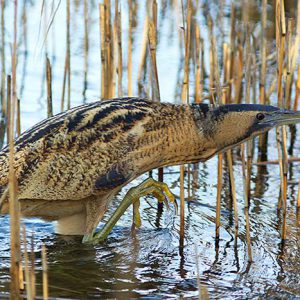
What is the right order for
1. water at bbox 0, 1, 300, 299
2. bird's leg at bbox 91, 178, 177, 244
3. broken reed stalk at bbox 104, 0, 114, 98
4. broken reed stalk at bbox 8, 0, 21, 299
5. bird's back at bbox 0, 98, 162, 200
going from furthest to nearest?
1. broken reed stalk at bbox 104, 0, 114, 98
2. bird's leg at bbox 91, 178, 177, 244
3. bird's back at bbox 0, 98, 162, 200
4. water at bbox 0, 1, 300, 299
5. broken reed stalk at bbox 8, 0, 21, 299

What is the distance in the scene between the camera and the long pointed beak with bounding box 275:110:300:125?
465 cm

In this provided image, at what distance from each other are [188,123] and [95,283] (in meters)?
1.10

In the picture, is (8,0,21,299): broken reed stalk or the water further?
the water

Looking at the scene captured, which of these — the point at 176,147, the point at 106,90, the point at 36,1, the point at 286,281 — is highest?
the point at 36,1

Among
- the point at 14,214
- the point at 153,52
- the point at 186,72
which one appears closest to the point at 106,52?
the point at 153,52

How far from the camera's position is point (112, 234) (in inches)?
206

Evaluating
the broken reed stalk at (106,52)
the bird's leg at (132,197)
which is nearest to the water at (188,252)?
the bird's leg at (132,197)

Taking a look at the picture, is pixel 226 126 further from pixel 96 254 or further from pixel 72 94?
pixel 72 94

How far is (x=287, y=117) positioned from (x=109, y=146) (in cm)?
100

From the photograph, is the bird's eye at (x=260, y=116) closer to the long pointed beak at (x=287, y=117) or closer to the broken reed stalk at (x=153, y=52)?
the long pointed beak at (x=287, y=117)

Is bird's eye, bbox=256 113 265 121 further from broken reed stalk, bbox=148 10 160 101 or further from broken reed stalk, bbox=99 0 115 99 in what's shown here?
broken reed stalk, bbox=99 0 115 99

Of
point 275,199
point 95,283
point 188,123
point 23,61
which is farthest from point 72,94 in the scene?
point 95,283

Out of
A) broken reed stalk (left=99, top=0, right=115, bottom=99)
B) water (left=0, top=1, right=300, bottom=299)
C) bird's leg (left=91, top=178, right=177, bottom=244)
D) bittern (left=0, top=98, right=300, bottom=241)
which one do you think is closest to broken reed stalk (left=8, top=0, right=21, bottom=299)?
water (left=0, top=1, right=300, bottom=299)

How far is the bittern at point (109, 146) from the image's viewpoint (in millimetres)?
4633
